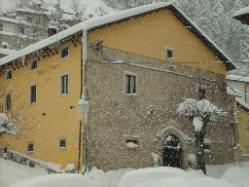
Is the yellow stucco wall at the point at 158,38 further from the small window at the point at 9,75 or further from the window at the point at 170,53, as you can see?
the small window at the point at 9,75

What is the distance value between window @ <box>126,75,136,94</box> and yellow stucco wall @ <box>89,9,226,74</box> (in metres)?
1.46

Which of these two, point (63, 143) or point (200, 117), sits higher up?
point (200, 117)

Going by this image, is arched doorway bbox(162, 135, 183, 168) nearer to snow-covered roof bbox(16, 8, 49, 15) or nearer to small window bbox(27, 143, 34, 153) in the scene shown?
small window bbox(27, 143, 34, 153)

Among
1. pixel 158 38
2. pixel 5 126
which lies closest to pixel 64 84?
pixel 5 126

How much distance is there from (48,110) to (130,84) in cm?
492

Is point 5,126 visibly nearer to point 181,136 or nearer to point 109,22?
point 109,22

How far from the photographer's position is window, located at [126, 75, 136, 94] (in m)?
26.0

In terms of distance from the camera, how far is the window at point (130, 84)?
2604cm

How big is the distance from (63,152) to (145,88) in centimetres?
570

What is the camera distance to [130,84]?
85.8 feet

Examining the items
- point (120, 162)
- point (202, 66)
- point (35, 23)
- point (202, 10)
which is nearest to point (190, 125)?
point (202, 66)

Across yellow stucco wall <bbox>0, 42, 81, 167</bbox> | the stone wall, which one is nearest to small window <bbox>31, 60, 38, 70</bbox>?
yellow stucco wall <bbox>0, 42, 81, 167</bbox>

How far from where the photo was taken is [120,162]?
81.0ft

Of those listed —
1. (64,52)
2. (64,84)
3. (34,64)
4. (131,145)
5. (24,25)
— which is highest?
(24,25)
